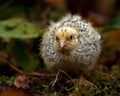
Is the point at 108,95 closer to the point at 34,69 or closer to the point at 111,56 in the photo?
the point at 34,69

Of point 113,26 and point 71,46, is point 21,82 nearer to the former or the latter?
point 71,46

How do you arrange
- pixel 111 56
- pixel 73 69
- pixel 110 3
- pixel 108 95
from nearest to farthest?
pixel 108 95, pixel 73 69, pixel 111 56, pixel 110 3

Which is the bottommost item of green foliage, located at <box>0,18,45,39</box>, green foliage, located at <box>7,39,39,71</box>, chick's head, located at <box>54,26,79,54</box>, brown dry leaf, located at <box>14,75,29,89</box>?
brown dry leaf, located at <box>14,75,29,89</box>

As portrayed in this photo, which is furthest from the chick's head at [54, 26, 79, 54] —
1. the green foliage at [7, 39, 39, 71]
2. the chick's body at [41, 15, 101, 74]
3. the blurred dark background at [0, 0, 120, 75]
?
the green foliage at [7, 39, 39, 71]

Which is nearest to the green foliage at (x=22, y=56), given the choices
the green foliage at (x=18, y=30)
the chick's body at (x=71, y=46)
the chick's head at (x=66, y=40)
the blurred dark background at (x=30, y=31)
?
the blurred dark background at (x=30, y=31)

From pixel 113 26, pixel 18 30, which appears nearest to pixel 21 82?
pixel 18 30

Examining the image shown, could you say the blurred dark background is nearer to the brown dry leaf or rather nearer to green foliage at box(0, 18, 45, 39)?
green foliage at box(0, 18, 45, 39)

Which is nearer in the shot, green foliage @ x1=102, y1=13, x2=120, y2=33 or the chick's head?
the chick's head

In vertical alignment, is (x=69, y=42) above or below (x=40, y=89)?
above

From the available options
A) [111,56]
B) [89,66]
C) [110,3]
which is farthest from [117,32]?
[89,66]
